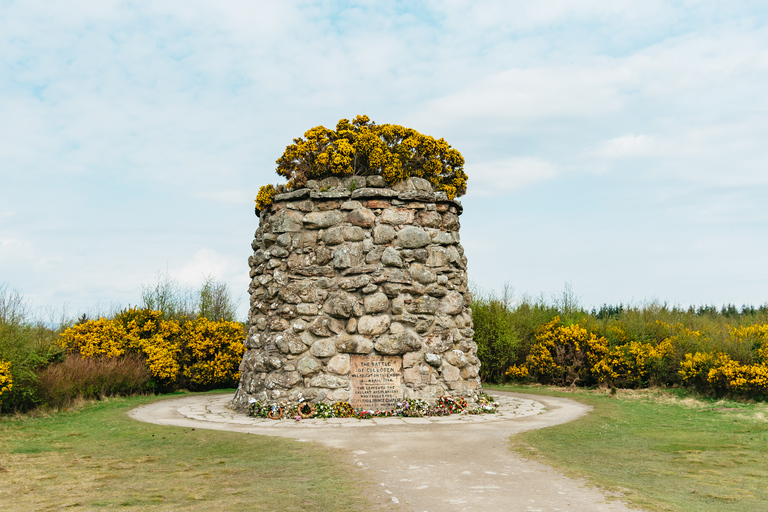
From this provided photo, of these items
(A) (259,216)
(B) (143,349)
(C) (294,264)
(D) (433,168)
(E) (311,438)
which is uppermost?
(D) (433,168)

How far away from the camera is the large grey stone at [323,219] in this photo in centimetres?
976

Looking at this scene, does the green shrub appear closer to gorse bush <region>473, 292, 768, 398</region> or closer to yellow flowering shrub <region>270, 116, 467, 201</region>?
gorse bush <region>473, 292, 768, 398</region>

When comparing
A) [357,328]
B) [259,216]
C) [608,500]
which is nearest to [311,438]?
[357,328]

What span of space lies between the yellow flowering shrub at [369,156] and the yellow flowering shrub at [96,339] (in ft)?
20.2

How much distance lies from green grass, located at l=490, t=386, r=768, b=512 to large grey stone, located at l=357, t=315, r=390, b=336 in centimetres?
296

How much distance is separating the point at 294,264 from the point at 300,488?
538cm

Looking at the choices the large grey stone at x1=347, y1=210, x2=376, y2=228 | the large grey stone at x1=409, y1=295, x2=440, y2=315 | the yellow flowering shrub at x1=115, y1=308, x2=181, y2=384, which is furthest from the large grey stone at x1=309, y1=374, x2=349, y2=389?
the yellow flowering shrub at x1=115, y1=308, x2=181, y2=384

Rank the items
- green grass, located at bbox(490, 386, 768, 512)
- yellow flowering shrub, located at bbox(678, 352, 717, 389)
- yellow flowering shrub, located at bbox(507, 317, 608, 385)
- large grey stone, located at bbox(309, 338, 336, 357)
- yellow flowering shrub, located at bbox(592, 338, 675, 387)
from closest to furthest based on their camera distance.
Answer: green grass, located at bbox(490, 386, 768, 512) → large grey stone, located at bbox(309, 338, 336, 357) → yellow flowering shrub, located at bbox(678, 352, 717, 389) → yellow flowering shrub, located at bbox(592, 338, 675, 387) → yellow flowering shrub, located at bbox(507, 317, 608, 385)

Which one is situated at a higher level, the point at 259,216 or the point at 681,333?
the point at 259,216

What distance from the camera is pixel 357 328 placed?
9359mm

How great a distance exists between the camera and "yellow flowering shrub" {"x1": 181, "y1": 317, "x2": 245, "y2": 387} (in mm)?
14266

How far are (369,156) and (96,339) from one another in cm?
873

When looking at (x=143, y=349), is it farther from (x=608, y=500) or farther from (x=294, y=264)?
(x=608, y=500)

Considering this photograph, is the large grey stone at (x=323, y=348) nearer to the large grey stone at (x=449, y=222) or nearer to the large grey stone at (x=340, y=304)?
the large grey stone at (x=340, y=304)
